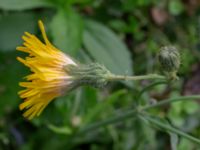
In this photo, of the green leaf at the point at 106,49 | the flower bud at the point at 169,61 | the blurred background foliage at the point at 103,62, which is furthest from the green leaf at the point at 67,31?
the flower bud at the point at 169,61

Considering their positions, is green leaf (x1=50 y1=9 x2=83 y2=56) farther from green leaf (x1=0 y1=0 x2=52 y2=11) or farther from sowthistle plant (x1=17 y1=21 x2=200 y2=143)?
sowthistle plant (x1=17 y1=21 x2=200 y2=143)

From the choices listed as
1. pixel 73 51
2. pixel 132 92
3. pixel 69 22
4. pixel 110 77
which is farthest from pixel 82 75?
pixel 132 92

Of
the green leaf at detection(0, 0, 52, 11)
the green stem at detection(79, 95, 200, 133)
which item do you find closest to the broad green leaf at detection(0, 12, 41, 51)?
the green leaf at detection(0, 0, 52, 11)

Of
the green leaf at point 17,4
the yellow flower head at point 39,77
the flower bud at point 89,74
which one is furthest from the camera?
the green leaf at point 17,4

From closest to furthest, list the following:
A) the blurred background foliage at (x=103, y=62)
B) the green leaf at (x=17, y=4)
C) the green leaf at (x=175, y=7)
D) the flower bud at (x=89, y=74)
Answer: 1. the flower bud at (x=89, y=74)
2. the green leaf at (x=17, y=4)
3. the blurred background foliage at (x=103, y=62)
4. the green leaf at (x=175, y=7)

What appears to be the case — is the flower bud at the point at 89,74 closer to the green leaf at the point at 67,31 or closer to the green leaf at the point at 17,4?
the green leaf at the point at 67,31

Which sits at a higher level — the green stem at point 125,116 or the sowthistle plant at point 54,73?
the sowthistle plant at point 54,73

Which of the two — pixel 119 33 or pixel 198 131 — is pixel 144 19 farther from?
pixel 198 131

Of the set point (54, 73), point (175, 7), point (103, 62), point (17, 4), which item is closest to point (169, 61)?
point (54, 73)
